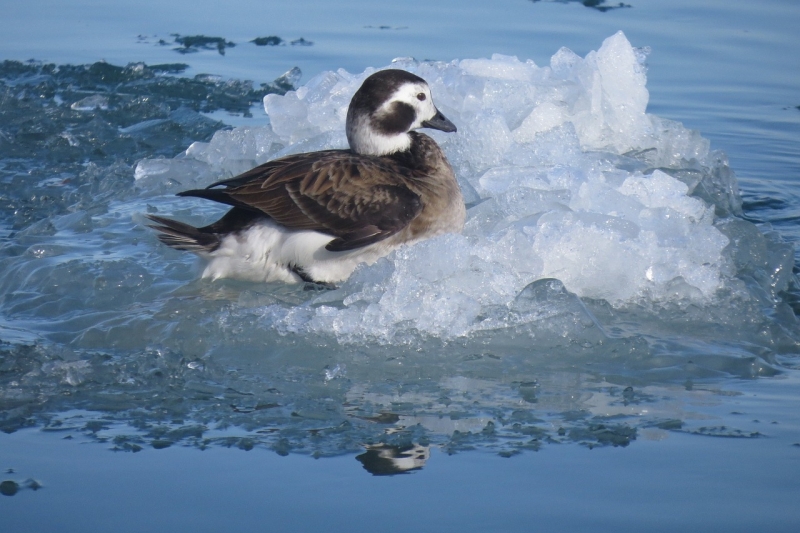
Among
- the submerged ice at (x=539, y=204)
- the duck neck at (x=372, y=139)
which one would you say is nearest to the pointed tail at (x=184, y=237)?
the submerged ice at (x=539, y=204)

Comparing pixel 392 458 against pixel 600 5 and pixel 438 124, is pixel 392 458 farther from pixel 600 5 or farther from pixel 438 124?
pixel 600 5

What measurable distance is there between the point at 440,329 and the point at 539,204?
4.38 ft

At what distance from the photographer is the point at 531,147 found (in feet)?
21.3

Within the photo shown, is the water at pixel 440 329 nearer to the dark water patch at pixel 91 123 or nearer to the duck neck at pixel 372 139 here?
the dark water patch at pixel 91 123

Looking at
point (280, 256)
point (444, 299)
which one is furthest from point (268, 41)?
point (444, 299)

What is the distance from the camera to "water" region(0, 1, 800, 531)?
3.36 metres

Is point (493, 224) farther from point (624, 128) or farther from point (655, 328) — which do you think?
point (624, 128)

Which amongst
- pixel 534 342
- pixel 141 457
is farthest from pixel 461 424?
pixel 141 457

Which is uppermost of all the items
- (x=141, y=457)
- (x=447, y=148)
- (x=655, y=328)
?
(x=447, y=148)

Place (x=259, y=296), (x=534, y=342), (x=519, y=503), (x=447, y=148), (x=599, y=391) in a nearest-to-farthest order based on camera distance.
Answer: (x=519, y=503) < (x=599, y=391) < (x=534, y=342) < (x=259, y=296) < (x=447, y=148)

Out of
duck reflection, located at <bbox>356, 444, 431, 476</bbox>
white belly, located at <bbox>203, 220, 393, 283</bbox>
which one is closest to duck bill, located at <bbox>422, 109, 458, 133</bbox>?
white belly, located at <bbox>203, 220, 393, 283</bbox>

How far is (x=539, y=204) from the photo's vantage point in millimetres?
5672

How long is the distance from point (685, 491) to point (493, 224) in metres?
2.68

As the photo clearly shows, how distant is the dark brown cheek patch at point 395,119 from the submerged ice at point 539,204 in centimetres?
61
